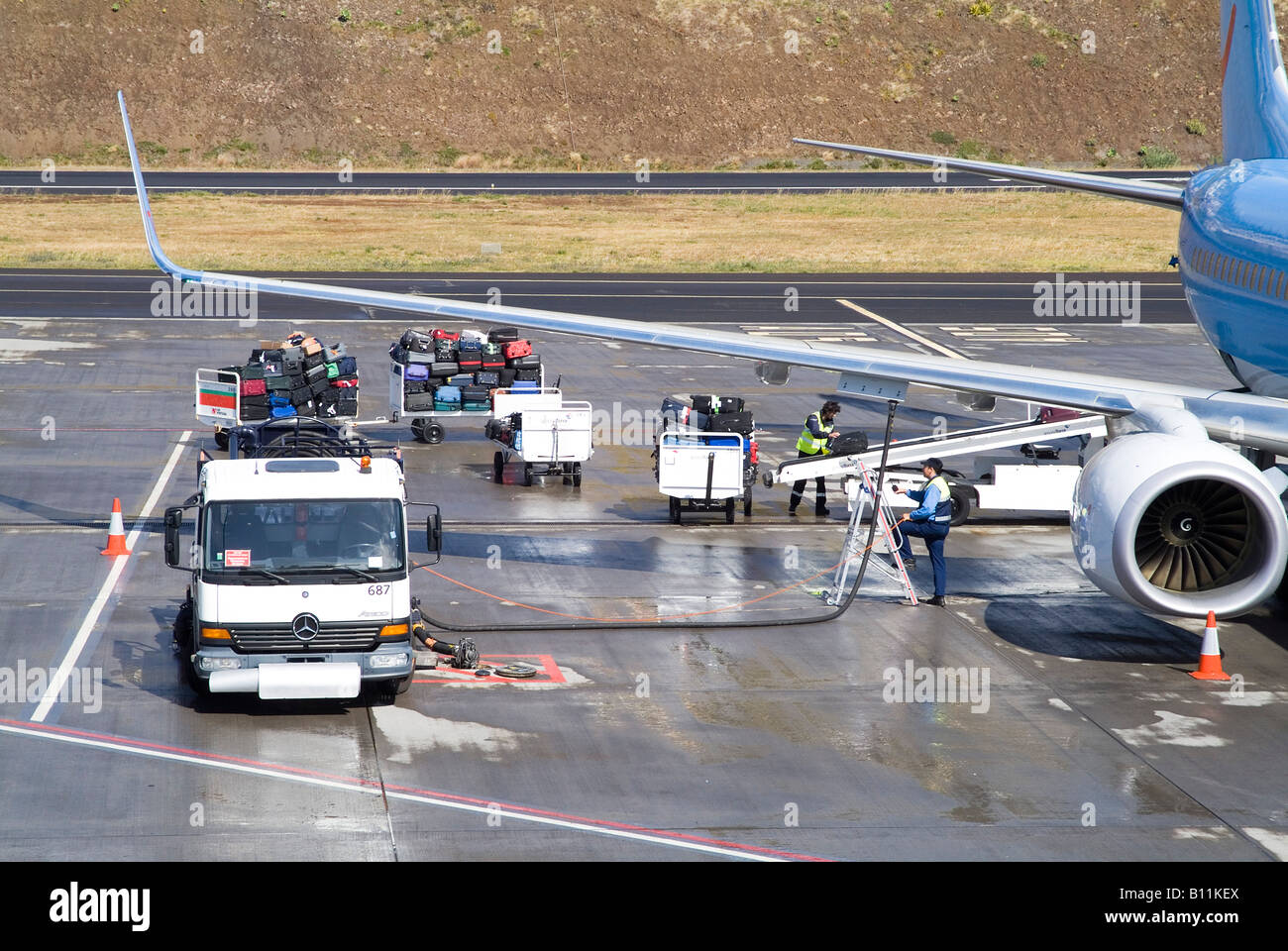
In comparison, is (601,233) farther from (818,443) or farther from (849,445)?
(849,445)

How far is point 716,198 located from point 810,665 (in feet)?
217

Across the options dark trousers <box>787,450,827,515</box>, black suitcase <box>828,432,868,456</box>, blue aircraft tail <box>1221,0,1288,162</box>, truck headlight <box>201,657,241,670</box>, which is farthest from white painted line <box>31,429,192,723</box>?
blue aircraft tail <box>1221,0,1288,162</box>

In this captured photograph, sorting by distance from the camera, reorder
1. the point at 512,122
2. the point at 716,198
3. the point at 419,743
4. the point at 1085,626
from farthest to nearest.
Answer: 1. the point at 512,122
2. the point at 716,198
3. the point at 1085,626
4. the point at 419,743

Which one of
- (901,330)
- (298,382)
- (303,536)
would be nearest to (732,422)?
(298,382)

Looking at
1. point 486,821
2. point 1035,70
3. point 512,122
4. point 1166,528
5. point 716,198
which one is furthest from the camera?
point 1035,70

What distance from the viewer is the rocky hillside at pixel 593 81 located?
100 m

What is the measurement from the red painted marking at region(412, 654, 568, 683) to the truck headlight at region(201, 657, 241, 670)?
244 centimetres

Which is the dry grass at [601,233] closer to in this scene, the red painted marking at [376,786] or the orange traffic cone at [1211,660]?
the red painted marking at [376,786]

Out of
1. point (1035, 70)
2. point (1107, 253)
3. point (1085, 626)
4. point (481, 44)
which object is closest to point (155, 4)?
point (481, 44)

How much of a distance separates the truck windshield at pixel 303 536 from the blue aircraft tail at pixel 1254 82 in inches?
645

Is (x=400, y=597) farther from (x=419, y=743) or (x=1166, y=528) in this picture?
(x=1166, y=528)

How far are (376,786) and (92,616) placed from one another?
7.01m

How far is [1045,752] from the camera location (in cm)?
1515

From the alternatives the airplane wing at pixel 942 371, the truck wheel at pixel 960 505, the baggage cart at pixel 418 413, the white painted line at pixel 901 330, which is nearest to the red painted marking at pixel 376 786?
the airplane wing at pixel 942 371
